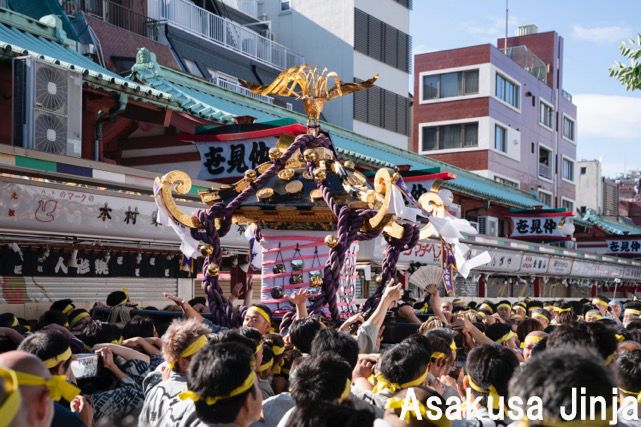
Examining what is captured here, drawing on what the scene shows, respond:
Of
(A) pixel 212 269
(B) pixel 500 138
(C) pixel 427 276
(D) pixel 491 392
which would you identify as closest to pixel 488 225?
(B) pixel 500 138

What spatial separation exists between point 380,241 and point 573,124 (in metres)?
31.5

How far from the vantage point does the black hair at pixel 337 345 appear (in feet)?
15.9

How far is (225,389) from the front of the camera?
11.6ft

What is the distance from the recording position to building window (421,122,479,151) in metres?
34.9

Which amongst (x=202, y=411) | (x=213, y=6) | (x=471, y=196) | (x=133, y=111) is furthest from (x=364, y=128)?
(x=202, y=411)

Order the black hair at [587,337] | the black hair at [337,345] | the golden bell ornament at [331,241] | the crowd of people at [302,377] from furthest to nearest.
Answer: the golden bell ornament at [331,241] → the black hair at [337,345] → the black hair at [587,337] → the crowd of people at [302,377]

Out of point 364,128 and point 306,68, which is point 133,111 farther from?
point 364,128

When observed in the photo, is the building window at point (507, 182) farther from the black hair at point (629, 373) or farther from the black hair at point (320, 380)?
the black hair at point (320, 380)

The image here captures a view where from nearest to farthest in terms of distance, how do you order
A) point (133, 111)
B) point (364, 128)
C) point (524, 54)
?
point (133, 111) → point (364, 128) → point (524, 54)

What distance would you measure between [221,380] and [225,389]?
0.04 meters

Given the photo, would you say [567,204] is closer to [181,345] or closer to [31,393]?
[181,345]

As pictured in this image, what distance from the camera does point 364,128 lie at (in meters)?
25.4

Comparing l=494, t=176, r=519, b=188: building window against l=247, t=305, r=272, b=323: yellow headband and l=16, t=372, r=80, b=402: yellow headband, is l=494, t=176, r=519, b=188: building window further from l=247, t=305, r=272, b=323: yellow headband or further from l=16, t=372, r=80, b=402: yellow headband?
l=16, t=372, r=80, b=402: yellow headband

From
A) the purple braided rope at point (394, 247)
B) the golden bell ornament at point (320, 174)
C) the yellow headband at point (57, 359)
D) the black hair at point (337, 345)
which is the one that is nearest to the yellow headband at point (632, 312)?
the purple braided rope at point (394, 247)
